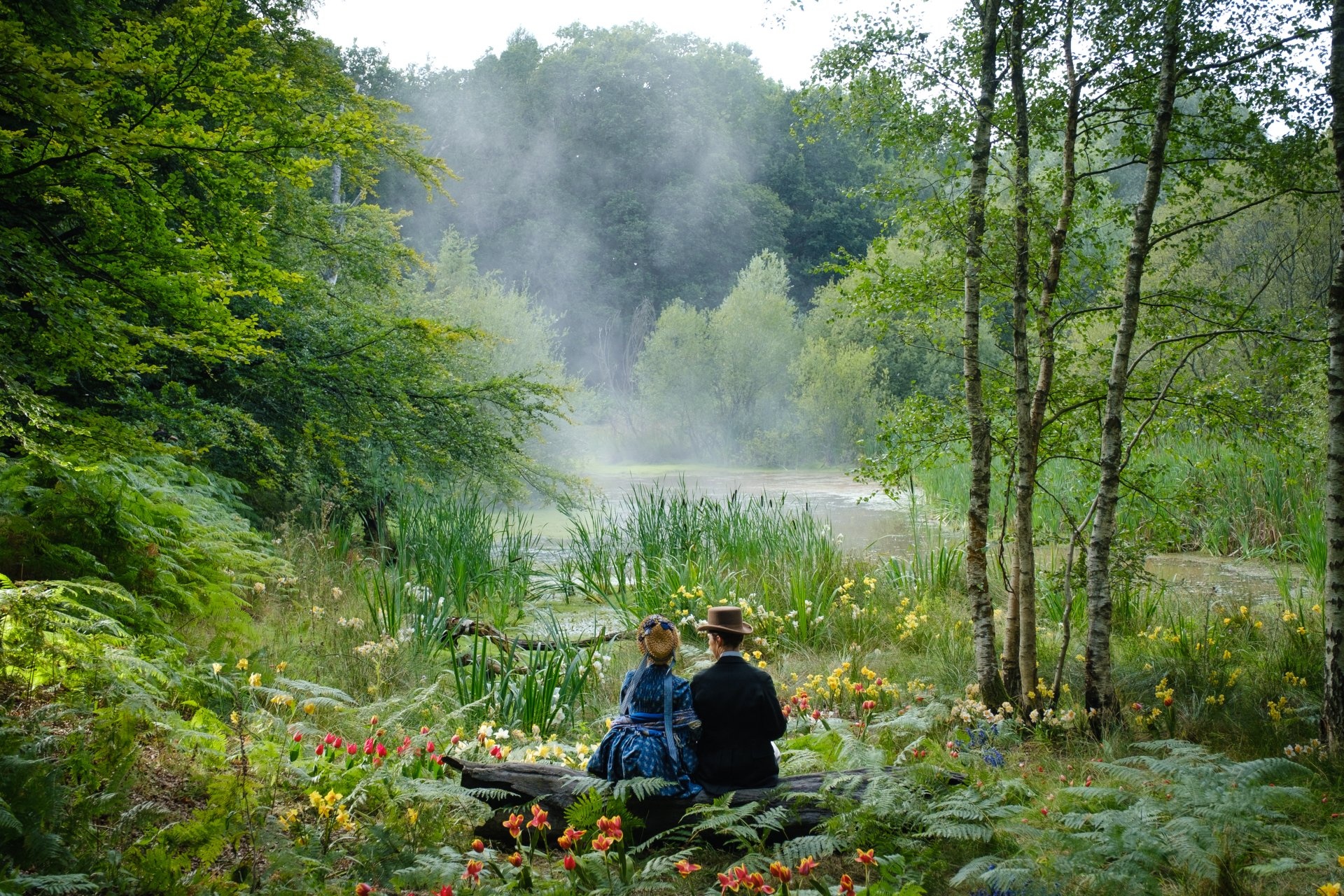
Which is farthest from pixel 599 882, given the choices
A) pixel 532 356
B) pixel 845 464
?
pixel 845 464

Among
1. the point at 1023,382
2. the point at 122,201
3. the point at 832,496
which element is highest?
the point at 122,201

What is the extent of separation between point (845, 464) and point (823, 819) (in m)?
24.4

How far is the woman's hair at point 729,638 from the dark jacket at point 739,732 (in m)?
0.14

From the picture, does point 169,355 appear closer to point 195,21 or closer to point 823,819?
point 195,21

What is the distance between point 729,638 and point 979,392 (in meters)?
2.06

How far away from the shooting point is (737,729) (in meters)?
3.24

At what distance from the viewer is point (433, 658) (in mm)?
5574

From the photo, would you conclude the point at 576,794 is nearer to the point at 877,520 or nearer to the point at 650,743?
the point at 650,743

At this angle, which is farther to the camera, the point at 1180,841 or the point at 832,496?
the point at 832,496

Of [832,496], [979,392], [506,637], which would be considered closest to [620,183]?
[832,496]

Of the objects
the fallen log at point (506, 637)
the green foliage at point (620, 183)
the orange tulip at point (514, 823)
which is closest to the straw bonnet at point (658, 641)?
the orange tulip at point (514, 823)

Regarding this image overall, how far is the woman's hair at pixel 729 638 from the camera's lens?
133 inches

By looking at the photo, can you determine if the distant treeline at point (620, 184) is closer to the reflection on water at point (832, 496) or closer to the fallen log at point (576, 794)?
the reflection on water at point (832, 496)

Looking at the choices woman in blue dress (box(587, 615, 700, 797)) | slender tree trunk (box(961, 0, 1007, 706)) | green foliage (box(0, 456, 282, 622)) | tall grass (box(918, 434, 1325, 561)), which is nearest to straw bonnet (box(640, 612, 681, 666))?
woman in blue dress (box(587, 615, 700, 797))
